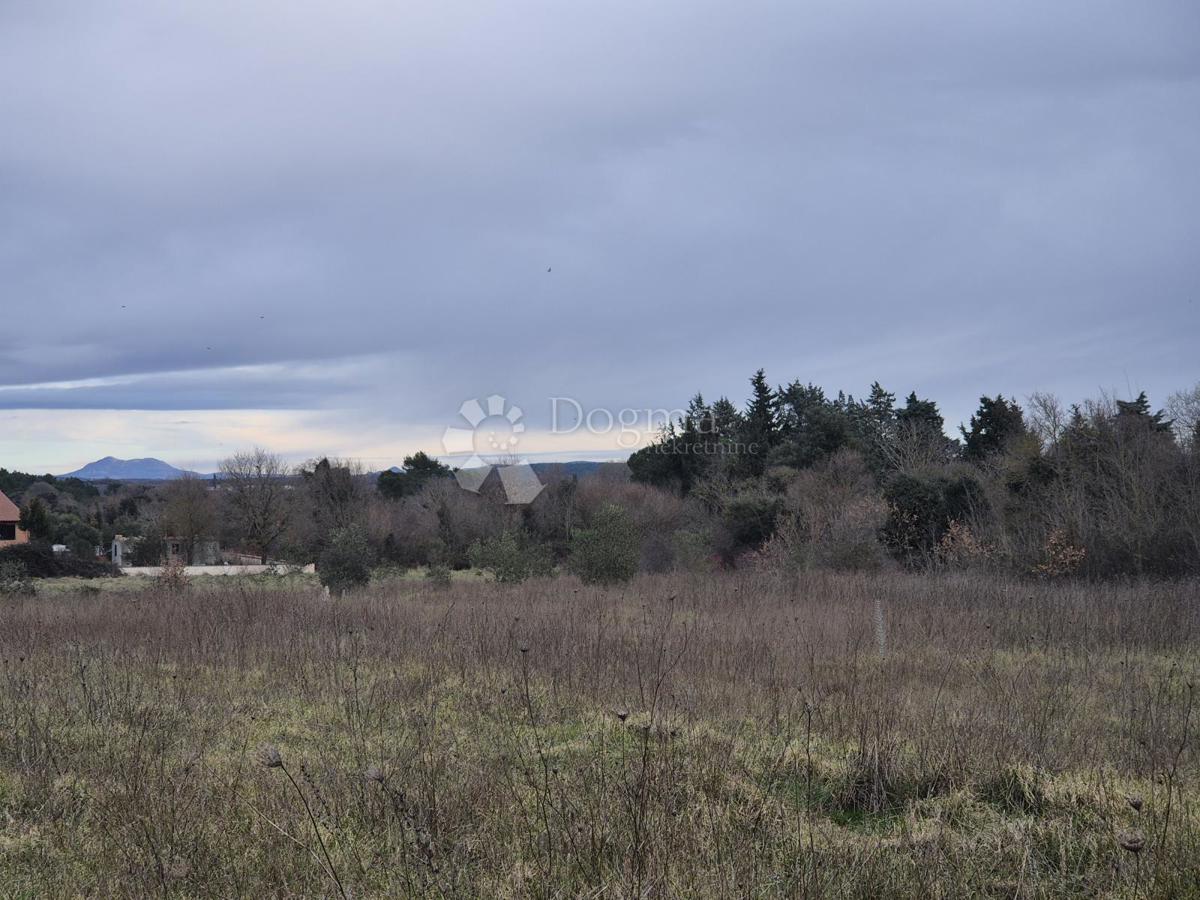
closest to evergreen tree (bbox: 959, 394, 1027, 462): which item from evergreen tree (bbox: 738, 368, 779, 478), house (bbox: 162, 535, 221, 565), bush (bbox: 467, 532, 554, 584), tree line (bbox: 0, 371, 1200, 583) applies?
tree line (bbox: 0, 371, 1200, 583)

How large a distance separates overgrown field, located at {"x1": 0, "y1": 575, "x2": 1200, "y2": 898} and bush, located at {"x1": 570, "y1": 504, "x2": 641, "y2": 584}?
705 centimetres

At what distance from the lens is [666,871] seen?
363cm

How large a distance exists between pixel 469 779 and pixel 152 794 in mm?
1644

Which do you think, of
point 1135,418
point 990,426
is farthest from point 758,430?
point 1135,418

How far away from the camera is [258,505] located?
1719 inches

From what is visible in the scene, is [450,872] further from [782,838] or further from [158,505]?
[158,505]

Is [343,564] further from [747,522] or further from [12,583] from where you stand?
[747,522]

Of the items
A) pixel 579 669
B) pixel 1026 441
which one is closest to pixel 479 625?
pixel 579 669

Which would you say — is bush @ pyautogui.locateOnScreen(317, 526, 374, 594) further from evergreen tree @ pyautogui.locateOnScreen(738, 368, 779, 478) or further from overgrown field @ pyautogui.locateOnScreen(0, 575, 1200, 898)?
evergreen tree @ pyautogui.locateOnScreen(738, 368, 779, 478)

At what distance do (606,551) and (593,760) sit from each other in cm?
1274

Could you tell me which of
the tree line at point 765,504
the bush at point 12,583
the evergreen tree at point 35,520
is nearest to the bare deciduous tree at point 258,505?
the tree line at point 765,504

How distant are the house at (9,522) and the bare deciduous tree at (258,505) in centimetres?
907

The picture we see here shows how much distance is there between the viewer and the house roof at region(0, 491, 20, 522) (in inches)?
1585

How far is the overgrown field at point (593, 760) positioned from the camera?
3.81m
